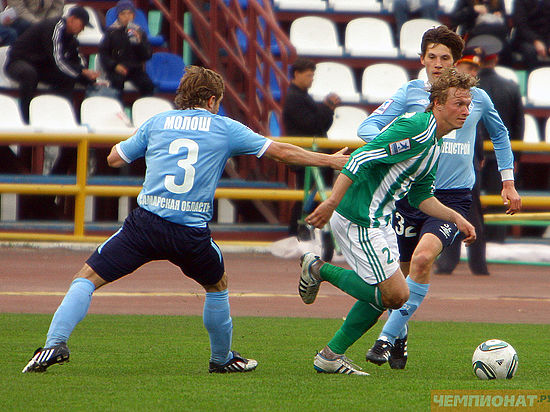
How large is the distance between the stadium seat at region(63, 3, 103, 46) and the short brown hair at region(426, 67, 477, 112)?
11.3m

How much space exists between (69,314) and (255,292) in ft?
16.6

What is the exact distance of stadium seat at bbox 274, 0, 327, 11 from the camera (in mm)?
19016

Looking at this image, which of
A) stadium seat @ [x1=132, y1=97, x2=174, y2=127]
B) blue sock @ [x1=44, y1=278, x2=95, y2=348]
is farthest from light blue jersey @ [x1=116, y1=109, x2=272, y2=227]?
stadium seat @ [x1=132, y1=97, x2=174, y2=127]

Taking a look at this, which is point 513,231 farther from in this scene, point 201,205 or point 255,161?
point 201,205

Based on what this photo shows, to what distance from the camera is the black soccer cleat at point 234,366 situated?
6.29 metres

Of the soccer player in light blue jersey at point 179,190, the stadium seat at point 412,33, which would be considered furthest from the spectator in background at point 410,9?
the soccer player in light blue jersey at point 179,190

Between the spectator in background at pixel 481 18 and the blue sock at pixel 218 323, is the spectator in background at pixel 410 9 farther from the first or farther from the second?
the blue sock at pixel 218 323

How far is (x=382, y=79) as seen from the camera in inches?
693

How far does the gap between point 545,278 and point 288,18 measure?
809 centimetres

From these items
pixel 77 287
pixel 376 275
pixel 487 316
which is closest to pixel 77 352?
pixel 77 287

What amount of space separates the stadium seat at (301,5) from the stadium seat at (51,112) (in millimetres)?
5308

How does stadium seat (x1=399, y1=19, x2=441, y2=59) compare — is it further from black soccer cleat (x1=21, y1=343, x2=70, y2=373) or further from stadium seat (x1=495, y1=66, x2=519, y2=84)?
black soccer cleat (x1=21, y1=343, x2=70, y2=373)

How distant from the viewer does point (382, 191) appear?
6.24m

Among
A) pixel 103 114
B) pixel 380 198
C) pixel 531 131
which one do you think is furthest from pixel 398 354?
pixel 531 131
